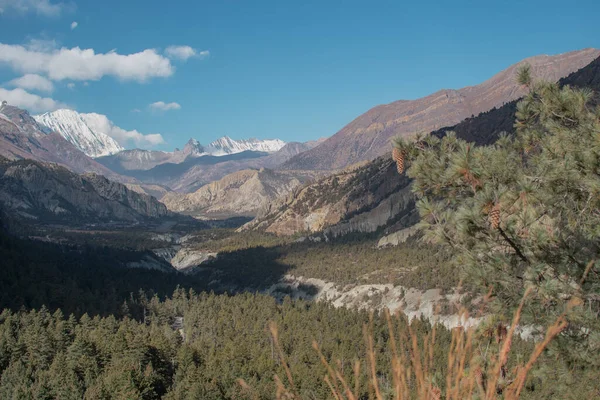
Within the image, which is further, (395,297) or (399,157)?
(395,297)

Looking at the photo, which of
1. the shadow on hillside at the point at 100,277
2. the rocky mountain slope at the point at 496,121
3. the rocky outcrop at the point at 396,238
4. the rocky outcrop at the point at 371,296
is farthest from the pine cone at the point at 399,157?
the rocky mountain slope at the point at 496,121

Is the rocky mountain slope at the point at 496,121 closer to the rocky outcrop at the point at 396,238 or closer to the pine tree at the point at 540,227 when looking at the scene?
the rocky outcrop at the point at 396,238

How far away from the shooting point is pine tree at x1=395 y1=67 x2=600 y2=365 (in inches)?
304

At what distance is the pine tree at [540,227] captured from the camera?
25.3 feet

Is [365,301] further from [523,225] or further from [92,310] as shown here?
[523,225]

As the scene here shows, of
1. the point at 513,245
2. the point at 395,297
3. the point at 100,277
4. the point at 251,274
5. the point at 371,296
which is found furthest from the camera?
the point at 251,274

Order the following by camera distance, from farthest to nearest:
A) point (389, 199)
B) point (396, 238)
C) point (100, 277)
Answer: point (389, 199)
point (396, 238)
point (100, 277)

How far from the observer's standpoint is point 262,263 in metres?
139

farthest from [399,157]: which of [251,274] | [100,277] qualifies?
[251,274]

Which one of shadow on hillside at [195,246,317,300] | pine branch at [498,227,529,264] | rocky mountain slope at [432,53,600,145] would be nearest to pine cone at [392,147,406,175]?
pine branch at [498,227,529,264]

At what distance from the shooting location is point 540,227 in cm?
823

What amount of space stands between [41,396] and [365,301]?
67.0 m

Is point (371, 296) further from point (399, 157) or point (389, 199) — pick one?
point (399, 157)

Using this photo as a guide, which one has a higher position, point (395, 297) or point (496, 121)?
point (496, 121)
